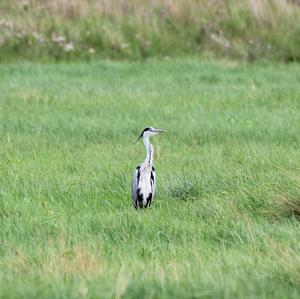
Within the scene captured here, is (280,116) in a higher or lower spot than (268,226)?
lower

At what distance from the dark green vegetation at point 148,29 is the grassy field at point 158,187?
217cm

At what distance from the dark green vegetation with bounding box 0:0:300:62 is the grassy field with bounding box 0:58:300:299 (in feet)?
7.11

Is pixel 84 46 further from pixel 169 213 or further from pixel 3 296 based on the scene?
pixel 3 296

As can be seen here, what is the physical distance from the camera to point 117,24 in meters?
18.0

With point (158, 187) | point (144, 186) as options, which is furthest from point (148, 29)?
point (144, 186)

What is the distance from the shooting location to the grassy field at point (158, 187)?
5176 mm

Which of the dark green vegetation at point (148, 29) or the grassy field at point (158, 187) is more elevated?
the grassy field at point (158, 187)

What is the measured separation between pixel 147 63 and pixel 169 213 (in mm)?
9283

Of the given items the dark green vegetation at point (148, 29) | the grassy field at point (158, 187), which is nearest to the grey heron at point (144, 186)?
the grassy field at point (158, 187)

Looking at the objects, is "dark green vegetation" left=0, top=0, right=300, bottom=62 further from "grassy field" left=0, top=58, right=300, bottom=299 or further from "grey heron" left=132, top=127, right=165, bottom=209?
"grey heron" left=132, top=127, right=165, bottom=209

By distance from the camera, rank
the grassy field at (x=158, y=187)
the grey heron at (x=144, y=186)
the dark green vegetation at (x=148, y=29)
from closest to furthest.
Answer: the grassy field at (x=158, y=187)
the grey heron at (x=144, y=186)
the dark green vegetation at (x=148, y=29)

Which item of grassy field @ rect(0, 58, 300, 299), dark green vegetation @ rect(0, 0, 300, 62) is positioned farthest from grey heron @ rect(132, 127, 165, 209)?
dark green vegetation @ rect(0, 0, 300, 62)

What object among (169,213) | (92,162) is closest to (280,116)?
(92,162)

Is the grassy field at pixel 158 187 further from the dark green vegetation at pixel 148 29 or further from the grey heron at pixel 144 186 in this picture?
the dark green vegetation at pixel 148 29
